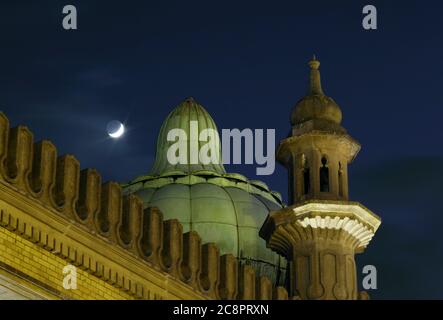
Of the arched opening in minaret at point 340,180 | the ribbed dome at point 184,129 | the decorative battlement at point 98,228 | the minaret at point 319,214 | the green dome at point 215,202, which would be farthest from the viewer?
the ribbed dome at point 184,129

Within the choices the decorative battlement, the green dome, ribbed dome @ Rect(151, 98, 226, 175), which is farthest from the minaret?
ribbed dome @ Rect(151, 98, 226, 175)

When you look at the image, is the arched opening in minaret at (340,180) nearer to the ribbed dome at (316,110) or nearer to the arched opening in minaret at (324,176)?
the arched opening in minaret at (324,176)

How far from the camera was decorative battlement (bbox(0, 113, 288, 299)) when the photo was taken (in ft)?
79.4

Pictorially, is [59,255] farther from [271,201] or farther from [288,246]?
[271,201]

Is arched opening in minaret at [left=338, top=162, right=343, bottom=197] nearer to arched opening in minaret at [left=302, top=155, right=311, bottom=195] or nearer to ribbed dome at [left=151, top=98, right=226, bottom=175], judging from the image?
arched opening in minaret at [left=302, top=155, right=311, bottom=195]

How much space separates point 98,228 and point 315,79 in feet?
31.9

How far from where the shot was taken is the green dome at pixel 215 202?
3600 cm

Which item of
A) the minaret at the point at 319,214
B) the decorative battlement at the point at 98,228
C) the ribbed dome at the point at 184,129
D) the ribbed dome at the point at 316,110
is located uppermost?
the ribbed dome at the point at 184,129

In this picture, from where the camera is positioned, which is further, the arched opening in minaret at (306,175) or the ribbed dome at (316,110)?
the ribbed dome at (316,110)

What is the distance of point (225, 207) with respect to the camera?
36.4 meters

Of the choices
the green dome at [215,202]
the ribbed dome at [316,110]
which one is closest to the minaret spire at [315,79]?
the ribbed dome at [316,110]

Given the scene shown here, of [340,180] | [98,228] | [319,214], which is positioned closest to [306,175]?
[340,180]

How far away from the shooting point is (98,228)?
2583cm
